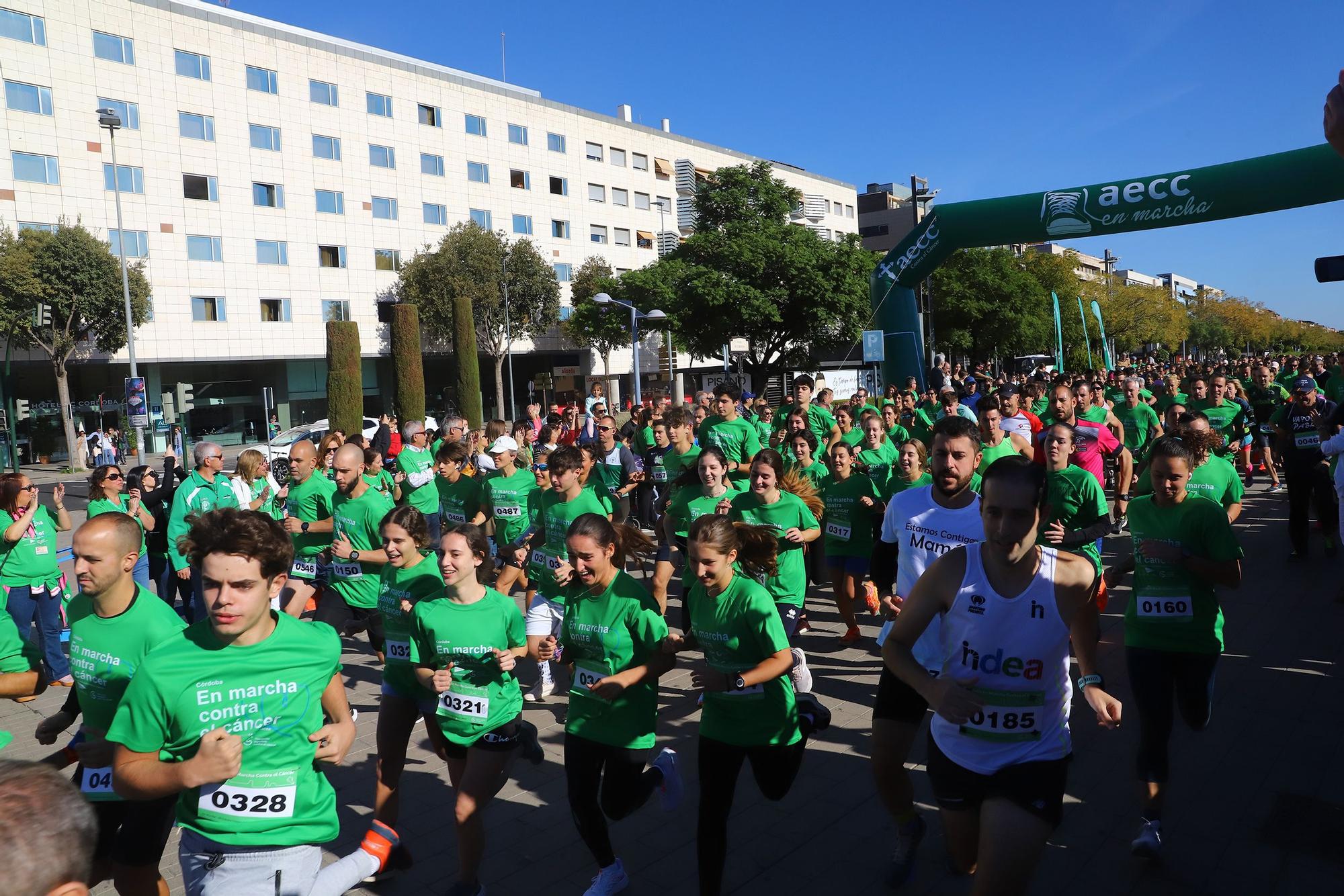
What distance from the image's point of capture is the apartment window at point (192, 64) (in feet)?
121

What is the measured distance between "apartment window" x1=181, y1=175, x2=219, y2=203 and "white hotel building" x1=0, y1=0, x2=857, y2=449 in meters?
0.07

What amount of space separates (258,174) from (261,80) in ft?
13.8

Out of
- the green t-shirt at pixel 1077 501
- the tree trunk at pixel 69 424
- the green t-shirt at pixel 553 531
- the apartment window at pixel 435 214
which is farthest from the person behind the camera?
the apartment window at pixel 435 214

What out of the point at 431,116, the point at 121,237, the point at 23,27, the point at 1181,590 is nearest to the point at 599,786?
the point at 1181,590

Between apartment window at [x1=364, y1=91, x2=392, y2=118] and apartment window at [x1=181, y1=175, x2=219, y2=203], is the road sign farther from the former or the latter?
apartment window at [x1=364, y1=91, x2=392, y2=118]

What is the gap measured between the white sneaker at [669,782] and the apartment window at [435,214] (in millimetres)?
44770

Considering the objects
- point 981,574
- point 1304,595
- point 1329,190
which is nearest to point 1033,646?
point 981,574

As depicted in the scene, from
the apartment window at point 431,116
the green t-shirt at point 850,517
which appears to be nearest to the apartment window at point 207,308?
the apartment window at point 431,116

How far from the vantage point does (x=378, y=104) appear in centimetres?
4309

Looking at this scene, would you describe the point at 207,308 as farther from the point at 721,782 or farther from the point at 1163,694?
the point at 1163,694

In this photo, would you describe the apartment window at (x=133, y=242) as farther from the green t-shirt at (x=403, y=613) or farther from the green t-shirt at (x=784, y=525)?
the green t-shirt at (x=784, y=525)

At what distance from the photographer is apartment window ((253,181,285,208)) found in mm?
39250

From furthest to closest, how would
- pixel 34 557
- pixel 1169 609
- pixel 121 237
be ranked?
pixel 121 237 → pixel 34 557 → pixel 1169 609

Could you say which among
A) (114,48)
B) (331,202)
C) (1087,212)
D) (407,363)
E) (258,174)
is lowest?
(407,363)
